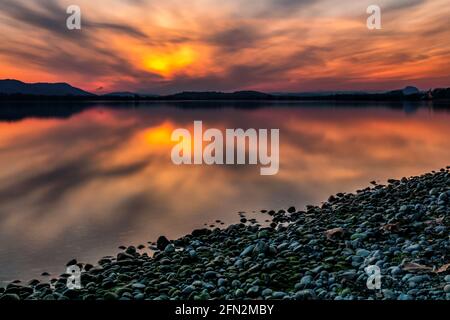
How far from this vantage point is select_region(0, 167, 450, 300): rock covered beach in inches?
246

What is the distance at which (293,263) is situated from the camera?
24.5 feet

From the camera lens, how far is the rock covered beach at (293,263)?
624 centimetres

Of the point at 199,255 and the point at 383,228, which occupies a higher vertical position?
the point at 383,228

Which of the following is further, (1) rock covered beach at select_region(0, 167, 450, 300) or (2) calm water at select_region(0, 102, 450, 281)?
(2) calm water at select_region(0, 102, 450, 281)

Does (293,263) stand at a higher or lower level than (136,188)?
lower

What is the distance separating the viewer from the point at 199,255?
8.71m

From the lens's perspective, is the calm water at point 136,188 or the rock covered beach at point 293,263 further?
the calm water at point 136,188

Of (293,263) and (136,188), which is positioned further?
(136,188)

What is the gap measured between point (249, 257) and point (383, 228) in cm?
289
